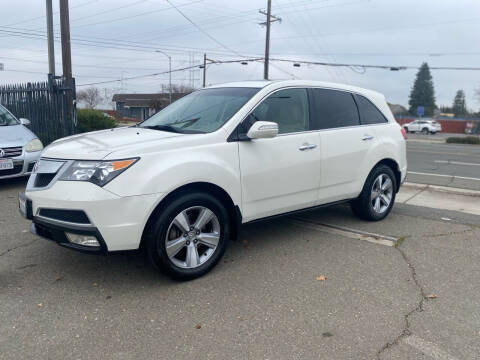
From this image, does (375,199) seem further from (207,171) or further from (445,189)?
(445,189)

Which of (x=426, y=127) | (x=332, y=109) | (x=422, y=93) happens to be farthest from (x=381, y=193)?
(x=422, y=93)

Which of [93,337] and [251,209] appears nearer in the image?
[93,337]

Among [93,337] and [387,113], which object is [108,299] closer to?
[93,337]

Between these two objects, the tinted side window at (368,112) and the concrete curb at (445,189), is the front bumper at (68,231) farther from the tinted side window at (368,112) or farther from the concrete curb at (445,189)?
the concrete curb at (445,189)

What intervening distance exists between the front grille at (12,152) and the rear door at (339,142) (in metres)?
5.22

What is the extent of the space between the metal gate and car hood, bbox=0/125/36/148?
271 centimetres

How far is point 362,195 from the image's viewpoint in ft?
17.8

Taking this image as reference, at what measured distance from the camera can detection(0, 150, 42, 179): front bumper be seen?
23.7 feet

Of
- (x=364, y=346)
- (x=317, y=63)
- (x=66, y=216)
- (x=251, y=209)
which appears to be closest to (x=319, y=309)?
(x=364, y=346)

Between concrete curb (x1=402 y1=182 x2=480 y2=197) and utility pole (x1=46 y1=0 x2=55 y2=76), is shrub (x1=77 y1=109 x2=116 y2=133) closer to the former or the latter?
utility pole (x1=46 y1=0 x2=55 y2=76)

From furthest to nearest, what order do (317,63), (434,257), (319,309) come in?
(317,63), (434,257), (319,309)

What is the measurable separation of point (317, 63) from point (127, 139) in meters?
31.6

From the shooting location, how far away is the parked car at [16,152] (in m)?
7.14

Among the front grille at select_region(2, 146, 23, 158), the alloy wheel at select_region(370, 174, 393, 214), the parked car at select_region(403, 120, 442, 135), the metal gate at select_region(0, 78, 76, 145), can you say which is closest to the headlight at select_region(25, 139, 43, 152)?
the front grille at select_region(2, 146, 23, 158)
